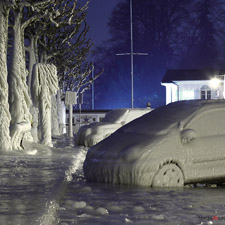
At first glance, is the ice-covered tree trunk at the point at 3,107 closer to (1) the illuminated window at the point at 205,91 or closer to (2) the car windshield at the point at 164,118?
(2) the car windshield at the point at 164,118

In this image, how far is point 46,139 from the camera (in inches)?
923

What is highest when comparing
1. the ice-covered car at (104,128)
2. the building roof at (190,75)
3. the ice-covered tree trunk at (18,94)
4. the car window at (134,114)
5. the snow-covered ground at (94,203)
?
the building roof at (190,75)

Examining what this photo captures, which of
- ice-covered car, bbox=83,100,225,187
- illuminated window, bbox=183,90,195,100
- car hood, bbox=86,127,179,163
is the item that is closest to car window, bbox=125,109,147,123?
ice-covered car, bbox=83,100,225,187

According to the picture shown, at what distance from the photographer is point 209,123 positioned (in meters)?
11.7

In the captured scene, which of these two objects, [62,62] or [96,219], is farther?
[62,62]

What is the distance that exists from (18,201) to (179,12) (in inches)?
3428

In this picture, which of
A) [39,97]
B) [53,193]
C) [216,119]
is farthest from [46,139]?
[53,193]

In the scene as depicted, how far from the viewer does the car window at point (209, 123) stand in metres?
11.5

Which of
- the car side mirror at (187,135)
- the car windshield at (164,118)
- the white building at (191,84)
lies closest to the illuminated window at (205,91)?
the white building at (191,84)

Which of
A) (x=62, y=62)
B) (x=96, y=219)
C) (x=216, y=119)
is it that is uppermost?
(x=62, y=62)

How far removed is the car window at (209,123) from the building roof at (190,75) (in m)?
53.4

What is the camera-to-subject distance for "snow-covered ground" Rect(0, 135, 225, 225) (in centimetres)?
753

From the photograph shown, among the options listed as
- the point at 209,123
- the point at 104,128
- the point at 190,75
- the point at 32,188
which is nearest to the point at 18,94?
the point at 104,128

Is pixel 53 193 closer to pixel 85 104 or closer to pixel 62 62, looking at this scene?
pixel 62 62
